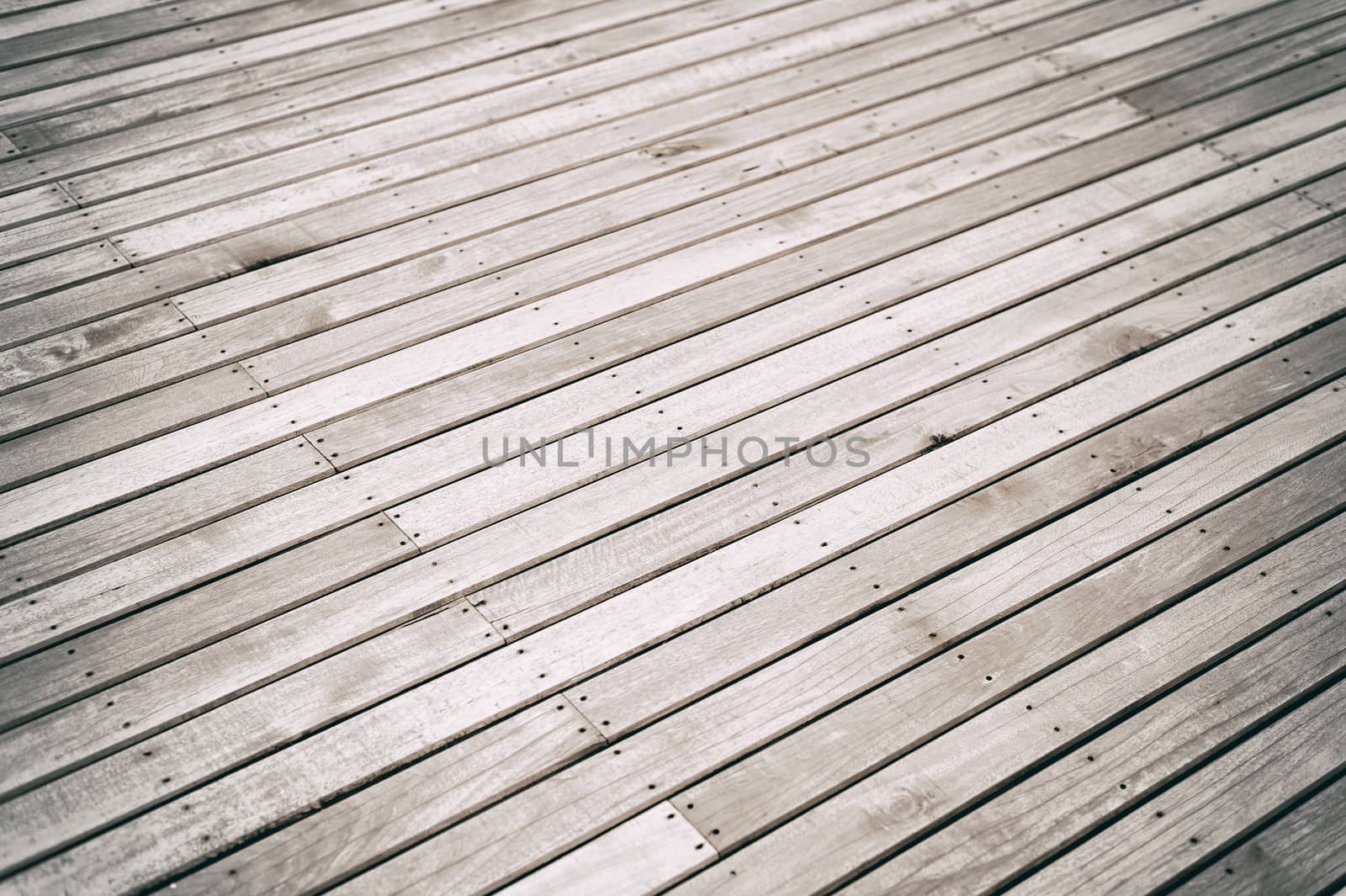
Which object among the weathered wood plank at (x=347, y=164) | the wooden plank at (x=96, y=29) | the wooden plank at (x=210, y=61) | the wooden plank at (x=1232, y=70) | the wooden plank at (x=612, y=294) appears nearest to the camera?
the wooden plank at (x=612, y=294)

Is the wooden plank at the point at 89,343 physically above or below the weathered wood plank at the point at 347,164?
below

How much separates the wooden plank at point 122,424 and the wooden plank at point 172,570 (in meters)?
0.27

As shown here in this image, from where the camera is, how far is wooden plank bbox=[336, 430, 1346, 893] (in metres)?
1.74

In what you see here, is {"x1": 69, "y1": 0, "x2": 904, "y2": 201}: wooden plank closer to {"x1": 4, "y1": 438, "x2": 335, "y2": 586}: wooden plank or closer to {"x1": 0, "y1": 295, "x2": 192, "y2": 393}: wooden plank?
{"x1": 0, "y1": 295, "x2": 192, "y2": 393}: wooden plank

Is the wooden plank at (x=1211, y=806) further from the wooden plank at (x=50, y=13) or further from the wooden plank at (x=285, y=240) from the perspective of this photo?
the wooden plank at (x=50, y=13)

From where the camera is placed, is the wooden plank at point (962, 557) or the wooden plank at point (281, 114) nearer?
the wooden plank at point (962, 557)

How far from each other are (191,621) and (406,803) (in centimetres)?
47

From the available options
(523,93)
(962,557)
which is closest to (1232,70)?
(523,93)

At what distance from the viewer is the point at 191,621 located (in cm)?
199

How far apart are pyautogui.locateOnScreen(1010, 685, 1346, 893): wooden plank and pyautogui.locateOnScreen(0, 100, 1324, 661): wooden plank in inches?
48.3

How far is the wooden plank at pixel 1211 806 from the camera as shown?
1812mm

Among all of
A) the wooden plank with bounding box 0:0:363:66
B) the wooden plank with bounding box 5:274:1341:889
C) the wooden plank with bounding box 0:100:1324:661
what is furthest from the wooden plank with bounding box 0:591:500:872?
the wooden plank with bounding box 0:0:363:66

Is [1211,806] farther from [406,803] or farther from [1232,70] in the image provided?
[1232,70]

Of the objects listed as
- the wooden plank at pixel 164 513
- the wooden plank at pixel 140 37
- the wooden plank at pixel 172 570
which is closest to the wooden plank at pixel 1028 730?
the wooden plank at pixel 172 570
